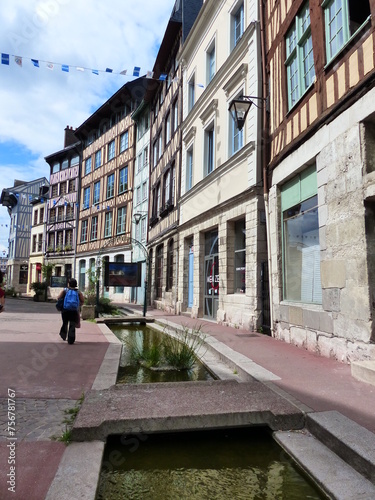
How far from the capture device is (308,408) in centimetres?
306

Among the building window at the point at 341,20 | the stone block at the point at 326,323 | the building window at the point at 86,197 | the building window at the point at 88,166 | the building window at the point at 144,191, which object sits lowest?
the stone block at the point at 326,323

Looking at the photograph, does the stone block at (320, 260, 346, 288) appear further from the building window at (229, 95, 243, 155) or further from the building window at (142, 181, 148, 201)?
the building window at (142, 181, 148, 201)

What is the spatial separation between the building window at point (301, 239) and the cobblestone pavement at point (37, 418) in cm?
427

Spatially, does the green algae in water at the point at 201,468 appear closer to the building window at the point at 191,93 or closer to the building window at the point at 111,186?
the building window at the point at 191,93

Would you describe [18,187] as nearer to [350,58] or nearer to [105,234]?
[105,234]

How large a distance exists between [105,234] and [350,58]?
21461 mm

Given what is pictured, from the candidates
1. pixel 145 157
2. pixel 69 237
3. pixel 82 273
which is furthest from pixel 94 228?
pixel 145 157

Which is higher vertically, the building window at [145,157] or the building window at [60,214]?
the building window at [145,157]

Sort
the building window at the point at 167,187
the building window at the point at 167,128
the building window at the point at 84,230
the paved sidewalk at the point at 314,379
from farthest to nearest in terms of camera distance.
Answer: the building window at the point at 84,230
the building window at the point at 167,128
the building window at the point at 167,187
the paved sidewalk at the point at 314,379

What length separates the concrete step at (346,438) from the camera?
2.20 m

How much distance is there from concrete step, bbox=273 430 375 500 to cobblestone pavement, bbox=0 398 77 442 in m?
1.67

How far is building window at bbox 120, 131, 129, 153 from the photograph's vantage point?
24.1m

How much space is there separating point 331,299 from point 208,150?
7.80m

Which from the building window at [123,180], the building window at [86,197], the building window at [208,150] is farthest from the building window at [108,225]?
the building window at [208,150]
